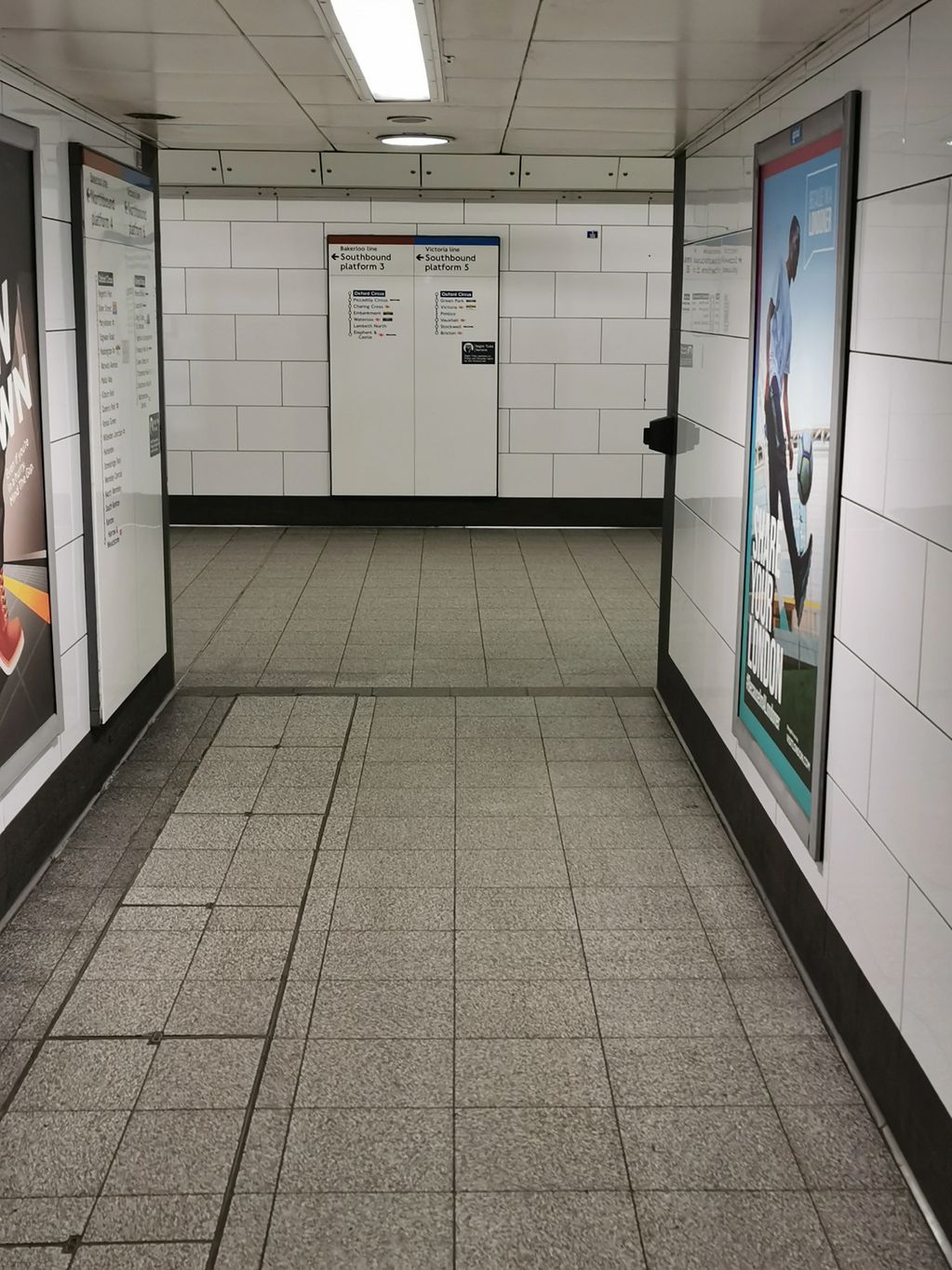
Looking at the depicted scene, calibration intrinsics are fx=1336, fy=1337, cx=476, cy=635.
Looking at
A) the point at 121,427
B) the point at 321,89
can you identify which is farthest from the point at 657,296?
the point at 321,89

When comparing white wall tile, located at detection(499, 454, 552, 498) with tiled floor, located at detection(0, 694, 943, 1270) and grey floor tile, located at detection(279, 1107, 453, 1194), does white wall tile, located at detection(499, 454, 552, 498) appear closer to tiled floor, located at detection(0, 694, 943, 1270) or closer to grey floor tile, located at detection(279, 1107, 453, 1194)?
tiled floor, located at detection(0, 694, 943, 1270)

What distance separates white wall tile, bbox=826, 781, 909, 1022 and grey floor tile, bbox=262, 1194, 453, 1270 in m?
1.02

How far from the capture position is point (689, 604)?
17.6ft

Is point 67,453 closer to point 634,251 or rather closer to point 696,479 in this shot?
point 696,479

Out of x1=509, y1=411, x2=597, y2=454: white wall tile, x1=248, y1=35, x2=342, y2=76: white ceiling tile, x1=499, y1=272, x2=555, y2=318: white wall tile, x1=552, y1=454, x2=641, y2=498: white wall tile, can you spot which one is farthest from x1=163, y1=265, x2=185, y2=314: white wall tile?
x1=248, y1=35, x2=342, y2=76: white ceiling tile

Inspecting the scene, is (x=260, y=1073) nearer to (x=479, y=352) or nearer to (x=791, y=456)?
(x=791, y=456)

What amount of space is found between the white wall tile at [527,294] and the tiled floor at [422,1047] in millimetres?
6109

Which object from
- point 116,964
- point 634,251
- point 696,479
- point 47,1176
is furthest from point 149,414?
point 634,251

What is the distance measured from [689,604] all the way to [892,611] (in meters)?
2.59

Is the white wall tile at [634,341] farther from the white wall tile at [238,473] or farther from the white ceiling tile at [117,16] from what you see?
the white ceiling tile at [117,16]

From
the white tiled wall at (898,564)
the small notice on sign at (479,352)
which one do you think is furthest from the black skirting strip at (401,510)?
the white tiled wall at (898,564)

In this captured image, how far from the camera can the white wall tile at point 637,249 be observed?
10141mm

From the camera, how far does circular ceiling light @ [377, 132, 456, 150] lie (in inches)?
209

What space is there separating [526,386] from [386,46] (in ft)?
23.1
